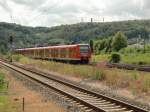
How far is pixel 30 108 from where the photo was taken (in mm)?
15906

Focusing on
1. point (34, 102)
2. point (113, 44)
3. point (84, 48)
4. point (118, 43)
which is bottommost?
point (34, 102)

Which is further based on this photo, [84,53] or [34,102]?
[84,53]

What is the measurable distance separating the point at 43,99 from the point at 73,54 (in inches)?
1222

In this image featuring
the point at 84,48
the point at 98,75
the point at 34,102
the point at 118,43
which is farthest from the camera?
the point at 118,43

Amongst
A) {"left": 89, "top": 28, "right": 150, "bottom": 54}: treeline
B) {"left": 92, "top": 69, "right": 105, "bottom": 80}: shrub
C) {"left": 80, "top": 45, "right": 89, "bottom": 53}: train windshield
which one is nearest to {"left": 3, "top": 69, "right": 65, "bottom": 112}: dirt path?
{"left": 92, "top": 69, "right": 105, "bottom": 80}: shrub

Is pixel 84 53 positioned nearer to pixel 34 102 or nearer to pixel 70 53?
pixel 70 53

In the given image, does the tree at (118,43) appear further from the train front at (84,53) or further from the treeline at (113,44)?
the train front at (84,53)

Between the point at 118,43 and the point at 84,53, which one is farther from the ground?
the point at 118,43

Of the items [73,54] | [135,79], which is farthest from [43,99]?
[73,54]

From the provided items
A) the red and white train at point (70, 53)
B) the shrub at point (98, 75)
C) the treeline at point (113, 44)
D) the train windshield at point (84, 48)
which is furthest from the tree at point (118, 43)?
the shrub at point (98, 75)

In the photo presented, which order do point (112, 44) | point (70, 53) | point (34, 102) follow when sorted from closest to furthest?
point (34, 102) < point (70, 53) < point (112, 44)

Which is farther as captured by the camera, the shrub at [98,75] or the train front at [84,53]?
the train front at [84,53]

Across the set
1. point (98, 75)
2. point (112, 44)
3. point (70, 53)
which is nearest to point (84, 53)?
point (70, 53)

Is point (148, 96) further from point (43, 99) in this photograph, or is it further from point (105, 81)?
point (105, 81)
